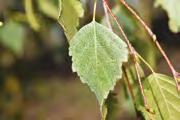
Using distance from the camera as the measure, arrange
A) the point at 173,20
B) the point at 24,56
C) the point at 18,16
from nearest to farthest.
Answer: the point at 173,20 → the point at 18,16 → the point at 24,56

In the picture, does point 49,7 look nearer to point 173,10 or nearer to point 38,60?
point 173,10

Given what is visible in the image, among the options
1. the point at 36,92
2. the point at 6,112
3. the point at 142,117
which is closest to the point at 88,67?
the point at 142,117

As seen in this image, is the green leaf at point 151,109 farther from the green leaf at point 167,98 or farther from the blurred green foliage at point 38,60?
the blurred green foliage at point 38,60

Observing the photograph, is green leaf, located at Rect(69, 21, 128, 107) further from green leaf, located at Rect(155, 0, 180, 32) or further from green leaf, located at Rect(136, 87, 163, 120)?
green leaf, located at Rect(155, 0, 180, 32)

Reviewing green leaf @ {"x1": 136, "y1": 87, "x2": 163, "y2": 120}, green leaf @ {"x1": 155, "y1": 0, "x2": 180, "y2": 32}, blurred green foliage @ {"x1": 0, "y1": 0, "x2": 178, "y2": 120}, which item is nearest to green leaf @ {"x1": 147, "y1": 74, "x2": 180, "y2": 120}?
green leaf @ {"x1": 136, "y1": 87, "x2": 163, "y2": 120}

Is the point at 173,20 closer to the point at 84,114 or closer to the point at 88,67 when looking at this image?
the point at 88,67
